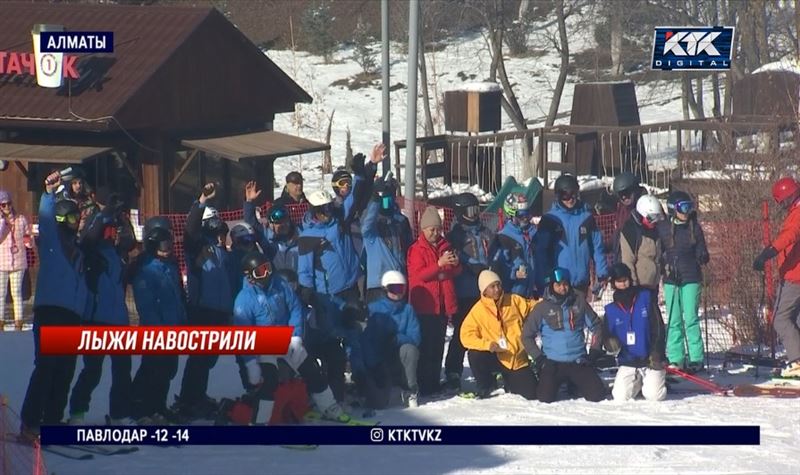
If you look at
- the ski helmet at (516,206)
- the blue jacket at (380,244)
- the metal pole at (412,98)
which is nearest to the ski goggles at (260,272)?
the blue jacket at (380,244)

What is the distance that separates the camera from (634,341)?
447 inches

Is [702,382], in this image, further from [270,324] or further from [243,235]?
[243,235]

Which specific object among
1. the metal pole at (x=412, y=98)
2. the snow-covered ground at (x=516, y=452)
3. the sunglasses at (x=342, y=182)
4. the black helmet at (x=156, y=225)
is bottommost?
the snow-covered ground at (x=516, y=452)

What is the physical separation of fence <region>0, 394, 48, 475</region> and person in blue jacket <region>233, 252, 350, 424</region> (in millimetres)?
1631

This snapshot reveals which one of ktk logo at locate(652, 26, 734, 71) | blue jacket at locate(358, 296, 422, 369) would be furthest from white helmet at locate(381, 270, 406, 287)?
ktk logo at locate(652, 26, 734, 71)

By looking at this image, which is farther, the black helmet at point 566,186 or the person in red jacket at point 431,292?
the black helmet at point 566,186

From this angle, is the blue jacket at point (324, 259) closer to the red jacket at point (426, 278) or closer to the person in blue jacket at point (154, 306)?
the red jacket at point (426, 278)

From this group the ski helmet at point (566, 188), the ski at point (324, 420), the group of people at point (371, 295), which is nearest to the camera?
the group of people at point (371, 295)

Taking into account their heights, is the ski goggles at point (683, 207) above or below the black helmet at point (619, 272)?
above

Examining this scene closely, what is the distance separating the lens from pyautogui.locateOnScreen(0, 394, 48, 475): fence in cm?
855

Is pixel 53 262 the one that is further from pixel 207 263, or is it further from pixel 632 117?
pixel 632 117

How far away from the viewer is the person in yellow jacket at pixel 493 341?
11336 mm

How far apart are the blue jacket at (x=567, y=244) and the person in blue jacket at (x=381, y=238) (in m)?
1.21

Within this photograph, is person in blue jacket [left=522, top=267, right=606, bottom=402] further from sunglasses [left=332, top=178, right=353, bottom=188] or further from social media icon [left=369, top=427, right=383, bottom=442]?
sunglasses [left=332, top=178, right=353, bottom=188]
